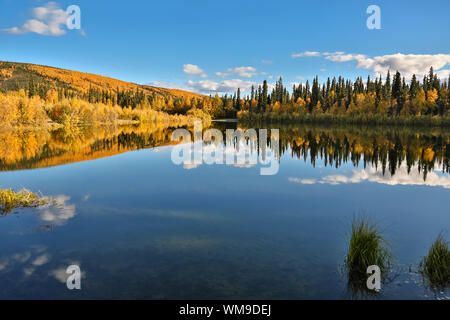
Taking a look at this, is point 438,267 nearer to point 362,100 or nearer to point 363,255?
point 363,255

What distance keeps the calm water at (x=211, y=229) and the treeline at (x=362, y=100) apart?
7409cm

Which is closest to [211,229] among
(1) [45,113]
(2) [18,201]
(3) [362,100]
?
(2) [18,201]

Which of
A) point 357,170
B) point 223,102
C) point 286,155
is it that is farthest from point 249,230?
point 223,102

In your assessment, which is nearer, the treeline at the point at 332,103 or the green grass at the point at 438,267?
the green grass at the point at 438,267

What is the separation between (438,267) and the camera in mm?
7297

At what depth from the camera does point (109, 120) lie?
96.5m

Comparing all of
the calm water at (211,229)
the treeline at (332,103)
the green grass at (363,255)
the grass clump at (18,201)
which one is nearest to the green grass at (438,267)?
the calm water at (211,229)

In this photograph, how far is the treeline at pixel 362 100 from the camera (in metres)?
87.1

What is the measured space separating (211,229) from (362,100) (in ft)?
347

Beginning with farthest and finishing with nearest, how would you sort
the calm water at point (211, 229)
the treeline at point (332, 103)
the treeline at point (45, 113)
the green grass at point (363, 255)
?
the treeline at point (332, 103)
the treeline at point (45, 113)
the green grass at point (363, 255)
the calm water at point (211, 229)

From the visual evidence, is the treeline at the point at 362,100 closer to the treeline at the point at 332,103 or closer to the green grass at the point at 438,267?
the treeline at the point at 332,103

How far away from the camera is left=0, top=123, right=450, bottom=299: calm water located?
707cm
